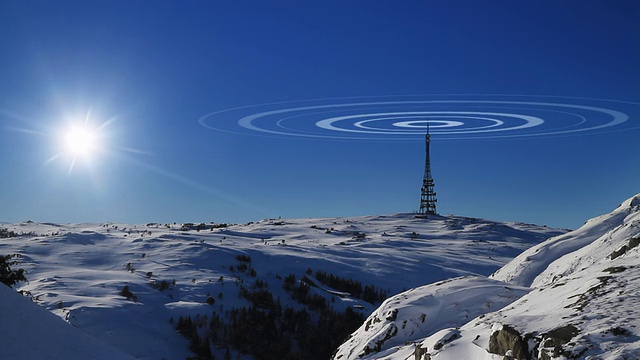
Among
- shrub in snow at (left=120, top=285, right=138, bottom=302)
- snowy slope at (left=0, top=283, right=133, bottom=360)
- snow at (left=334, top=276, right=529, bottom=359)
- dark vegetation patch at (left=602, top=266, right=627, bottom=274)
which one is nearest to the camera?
dark vegetation patch at (left=602, top=266, right=627, bottom=274)

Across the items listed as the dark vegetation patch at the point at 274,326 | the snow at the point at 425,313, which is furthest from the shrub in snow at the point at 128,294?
the snow at the point at 425,313

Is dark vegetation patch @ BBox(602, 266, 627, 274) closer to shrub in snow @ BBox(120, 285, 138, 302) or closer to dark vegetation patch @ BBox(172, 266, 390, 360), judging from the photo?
dark vegetation patch @ BBox(172, 266, 390, 360)

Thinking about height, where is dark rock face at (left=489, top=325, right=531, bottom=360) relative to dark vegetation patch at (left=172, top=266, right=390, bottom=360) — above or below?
above

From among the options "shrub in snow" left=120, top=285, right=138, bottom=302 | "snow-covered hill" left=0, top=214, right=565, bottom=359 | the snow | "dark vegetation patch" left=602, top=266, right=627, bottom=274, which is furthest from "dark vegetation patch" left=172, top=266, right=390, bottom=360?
"dark vegetation patch" left=602, top=266, right=627, bottom=274

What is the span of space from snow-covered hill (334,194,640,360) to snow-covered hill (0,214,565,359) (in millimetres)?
169

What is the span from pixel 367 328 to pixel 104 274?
10564 millimetres

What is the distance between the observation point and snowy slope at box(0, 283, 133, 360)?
5.82 m

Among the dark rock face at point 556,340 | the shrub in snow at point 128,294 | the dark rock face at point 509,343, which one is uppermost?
the dark rock face at point 556,340

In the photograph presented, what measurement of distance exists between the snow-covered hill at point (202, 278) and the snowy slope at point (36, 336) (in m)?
0.10

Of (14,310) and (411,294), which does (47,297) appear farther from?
(411,294)

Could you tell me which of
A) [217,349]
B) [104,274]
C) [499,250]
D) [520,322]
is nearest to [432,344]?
[520,322]

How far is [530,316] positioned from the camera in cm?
480

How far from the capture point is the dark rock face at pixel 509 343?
415 centimetres

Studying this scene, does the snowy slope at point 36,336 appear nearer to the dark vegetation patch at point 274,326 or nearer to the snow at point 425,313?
the dark vegetation patch at point 274,326
